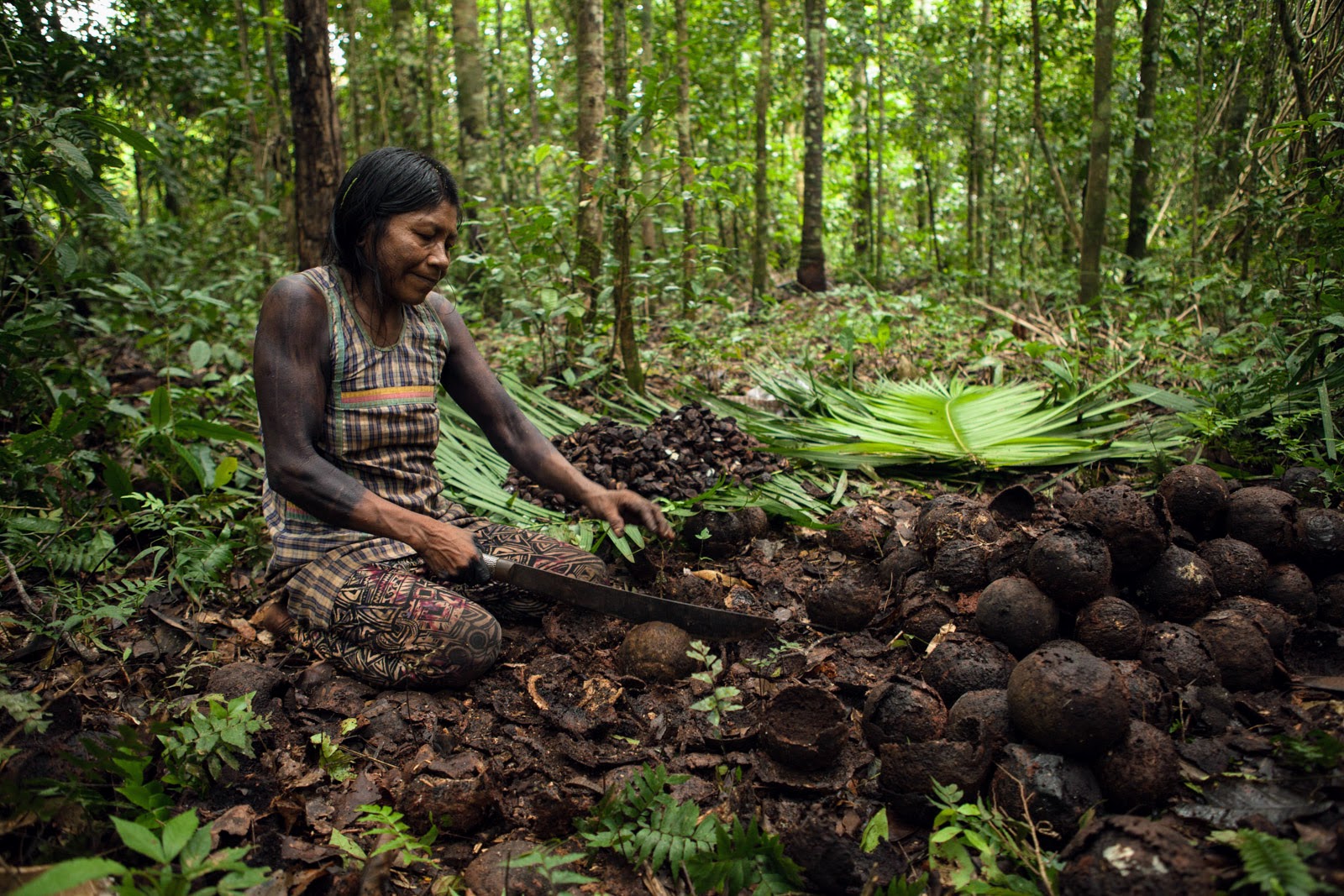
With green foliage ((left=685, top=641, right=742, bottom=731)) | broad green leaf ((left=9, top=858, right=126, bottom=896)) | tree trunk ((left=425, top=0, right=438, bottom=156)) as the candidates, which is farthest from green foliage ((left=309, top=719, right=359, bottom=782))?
tree trunk ((left=425, top=0, right=438, bottom=156))

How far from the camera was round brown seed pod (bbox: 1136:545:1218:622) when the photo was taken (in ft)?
7.40

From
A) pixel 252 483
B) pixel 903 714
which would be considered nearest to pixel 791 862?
pixel 903 714

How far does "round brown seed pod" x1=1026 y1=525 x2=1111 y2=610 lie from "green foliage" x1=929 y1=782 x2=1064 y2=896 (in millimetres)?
639

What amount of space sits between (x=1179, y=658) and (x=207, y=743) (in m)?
2.37

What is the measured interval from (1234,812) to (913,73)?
10.00 meters

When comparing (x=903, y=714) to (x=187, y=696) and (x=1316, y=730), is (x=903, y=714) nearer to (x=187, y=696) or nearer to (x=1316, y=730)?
(x=1316, y=730)

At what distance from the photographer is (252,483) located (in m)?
3.68

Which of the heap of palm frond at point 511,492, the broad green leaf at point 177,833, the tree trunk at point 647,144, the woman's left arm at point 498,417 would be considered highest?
the tree trunk at point 647,144

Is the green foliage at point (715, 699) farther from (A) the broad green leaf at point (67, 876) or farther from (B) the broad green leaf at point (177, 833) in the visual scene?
(A) the broad green leaf at point (67, 876)

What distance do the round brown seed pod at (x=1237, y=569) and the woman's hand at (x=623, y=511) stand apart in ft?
5.28

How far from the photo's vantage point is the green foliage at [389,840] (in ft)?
5.77

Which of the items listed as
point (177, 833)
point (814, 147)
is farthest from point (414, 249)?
point (814, 147)

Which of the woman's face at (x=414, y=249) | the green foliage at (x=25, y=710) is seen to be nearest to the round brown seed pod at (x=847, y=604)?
the woman's face at (x=414, y=249)

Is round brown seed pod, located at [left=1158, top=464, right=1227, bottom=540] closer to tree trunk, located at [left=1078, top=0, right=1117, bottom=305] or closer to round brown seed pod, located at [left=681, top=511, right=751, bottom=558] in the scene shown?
round brown seed pod, located at [left=681, top=511, right=751, bottom=558]
